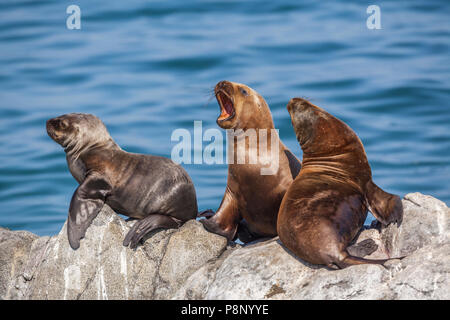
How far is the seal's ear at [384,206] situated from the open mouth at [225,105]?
5.16 ft

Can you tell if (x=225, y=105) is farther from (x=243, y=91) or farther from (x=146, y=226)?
(x=146, y=226)

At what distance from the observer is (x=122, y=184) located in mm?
7543

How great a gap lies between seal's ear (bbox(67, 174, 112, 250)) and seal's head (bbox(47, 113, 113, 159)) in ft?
1.57

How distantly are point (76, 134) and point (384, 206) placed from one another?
3.15 m

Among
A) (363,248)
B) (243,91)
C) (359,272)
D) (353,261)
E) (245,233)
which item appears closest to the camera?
(359,272)

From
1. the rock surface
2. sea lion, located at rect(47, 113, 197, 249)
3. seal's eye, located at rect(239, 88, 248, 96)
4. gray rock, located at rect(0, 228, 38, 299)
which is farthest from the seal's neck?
seal's eye, located at rect(239, 88, 248, 96)

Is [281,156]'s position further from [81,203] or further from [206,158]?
[206,158]

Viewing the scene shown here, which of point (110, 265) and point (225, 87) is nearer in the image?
point (110, 265)

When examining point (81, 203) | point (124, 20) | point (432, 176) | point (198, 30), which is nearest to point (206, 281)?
point (81, 203)

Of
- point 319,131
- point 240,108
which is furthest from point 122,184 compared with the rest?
point 319,131

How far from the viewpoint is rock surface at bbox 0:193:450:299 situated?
6.03 m

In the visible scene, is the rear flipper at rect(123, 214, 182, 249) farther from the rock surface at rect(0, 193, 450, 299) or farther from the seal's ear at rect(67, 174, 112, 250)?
the seal's ear at rect(67, 174, 112, 250)

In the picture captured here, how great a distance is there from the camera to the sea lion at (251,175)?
24.2 feet
